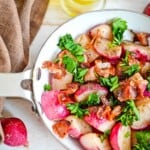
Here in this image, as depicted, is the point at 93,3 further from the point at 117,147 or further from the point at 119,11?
the point at 117,147

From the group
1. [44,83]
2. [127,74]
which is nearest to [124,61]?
[127,74]

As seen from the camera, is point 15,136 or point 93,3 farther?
point 93,3

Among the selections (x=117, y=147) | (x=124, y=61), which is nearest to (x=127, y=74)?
(x=124, y=61)

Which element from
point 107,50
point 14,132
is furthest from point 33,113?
point 107,50

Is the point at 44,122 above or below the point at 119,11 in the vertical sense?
below

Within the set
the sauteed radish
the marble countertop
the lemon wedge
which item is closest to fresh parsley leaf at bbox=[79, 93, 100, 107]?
the sauteed radish
